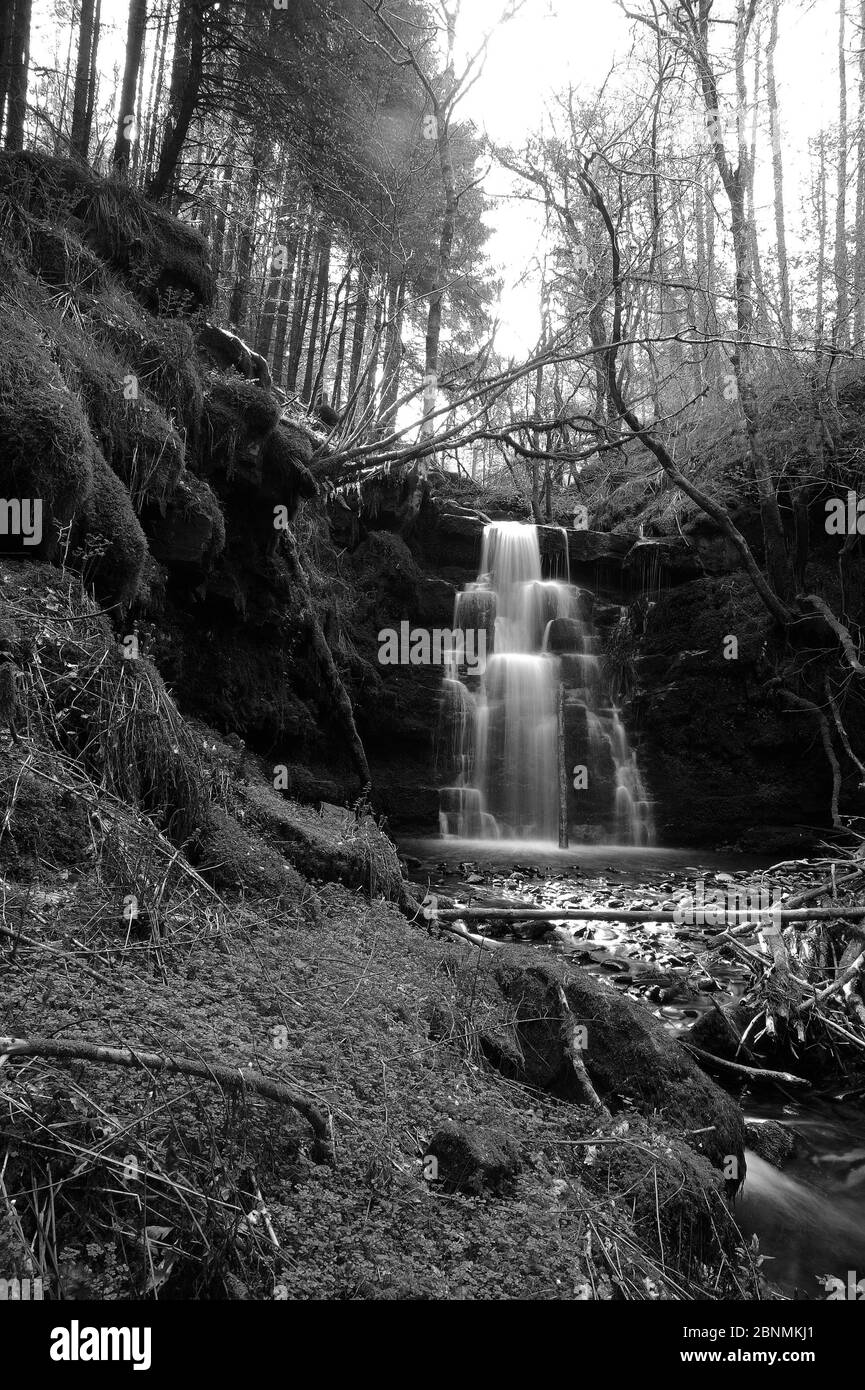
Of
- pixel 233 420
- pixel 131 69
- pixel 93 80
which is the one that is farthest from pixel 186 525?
pixel 93 80

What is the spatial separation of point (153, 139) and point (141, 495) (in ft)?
20.7

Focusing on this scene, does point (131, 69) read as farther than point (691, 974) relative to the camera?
Yes

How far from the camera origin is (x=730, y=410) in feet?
49.1

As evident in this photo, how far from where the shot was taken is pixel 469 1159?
8.74ft

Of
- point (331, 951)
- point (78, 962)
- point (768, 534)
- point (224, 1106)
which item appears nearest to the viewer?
point (224, 1106)

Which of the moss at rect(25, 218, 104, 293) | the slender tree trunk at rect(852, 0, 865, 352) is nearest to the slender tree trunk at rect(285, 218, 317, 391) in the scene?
the moss at rect(25, 218, 104, 293)

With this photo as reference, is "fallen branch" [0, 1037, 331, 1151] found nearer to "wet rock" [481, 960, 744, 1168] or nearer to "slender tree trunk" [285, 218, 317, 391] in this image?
"wet rock" [481, 960, 744, 1168]

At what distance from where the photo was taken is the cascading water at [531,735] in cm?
1424

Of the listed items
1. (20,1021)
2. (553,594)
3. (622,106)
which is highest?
(622,106)

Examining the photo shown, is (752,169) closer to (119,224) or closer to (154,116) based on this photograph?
(154,116)

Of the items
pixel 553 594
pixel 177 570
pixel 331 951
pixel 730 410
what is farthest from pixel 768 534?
pixel 331 951

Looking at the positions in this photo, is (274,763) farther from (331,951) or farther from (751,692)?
(751,692)

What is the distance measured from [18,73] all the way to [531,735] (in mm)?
11720

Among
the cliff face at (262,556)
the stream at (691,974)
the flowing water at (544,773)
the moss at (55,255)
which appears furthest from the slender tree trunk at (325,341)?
the stream at (691,974)
